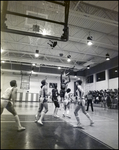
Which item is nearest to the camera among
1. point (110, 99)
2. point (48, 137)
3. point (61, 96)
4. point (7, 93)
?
point (7, 93)

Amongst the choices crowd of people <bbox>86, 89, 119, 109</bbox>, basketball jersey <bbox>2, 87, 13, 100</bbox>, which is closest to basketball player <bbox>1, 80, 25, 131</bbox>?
basketball jersey <bbox>2, 87, 13, 100</bbox>

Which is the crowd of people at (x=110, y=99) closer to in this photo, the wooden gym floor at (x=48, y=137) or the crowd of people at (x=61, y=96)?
the crowd of people at (x=61, y=96)

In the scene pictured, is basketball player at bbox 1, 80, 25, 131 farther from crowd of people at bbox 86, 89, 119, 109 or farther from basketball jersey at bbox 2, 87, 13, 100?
crowd of people at bbox 86, 89, 119, 109

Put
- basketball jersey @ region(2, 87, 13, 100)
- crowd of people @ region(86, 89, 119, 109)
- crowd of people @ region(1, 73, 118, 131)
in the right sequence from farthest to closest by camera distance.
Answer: crowd of people @ region(86, 89, 119, 109) → crowd of people @ region(1, 73, 118, 131) → basketball jersey @ region(2, 87, 13, 100)

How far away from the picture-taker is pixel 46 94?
8.69 feet

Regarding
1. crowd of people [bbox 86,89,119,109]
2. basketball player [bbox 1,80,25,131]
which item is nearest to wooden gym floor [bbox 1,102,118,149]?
basketball player [bbox 1,80,25,131]

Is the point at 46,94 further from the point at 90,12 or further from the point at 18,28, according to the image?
the point at 90,12

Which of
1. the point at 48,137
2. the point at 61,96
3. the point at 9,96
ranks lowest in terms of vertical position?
the point at 48,137

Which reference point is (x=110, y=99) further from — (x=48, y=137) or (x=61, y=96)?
(x=48, y=137)

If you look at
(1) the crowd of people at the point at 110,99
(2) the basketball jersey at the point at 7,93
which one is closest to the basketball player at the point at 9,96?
(2) the basketball jersey at the point at 7,93

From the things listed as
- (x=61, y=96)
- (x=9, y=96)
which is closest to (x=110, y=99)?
(x=61, y=96)

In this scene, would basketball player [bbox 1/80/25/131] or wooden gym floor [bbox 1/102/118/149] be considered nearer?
basketball player [bbox 1/80/25/131]

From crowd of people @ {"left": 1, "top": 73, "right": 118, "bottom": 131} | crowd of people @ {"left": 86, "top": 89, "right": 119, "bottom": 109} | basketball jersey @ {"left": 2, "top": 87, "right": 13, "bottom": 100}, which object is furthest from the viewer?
crowd of people @ {"left": 86, "top": 89, "right": 119, "bottom": 109}

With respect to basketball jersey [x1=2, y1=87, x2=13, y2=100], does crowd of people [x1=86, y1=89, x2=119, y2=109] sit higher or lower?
lower
